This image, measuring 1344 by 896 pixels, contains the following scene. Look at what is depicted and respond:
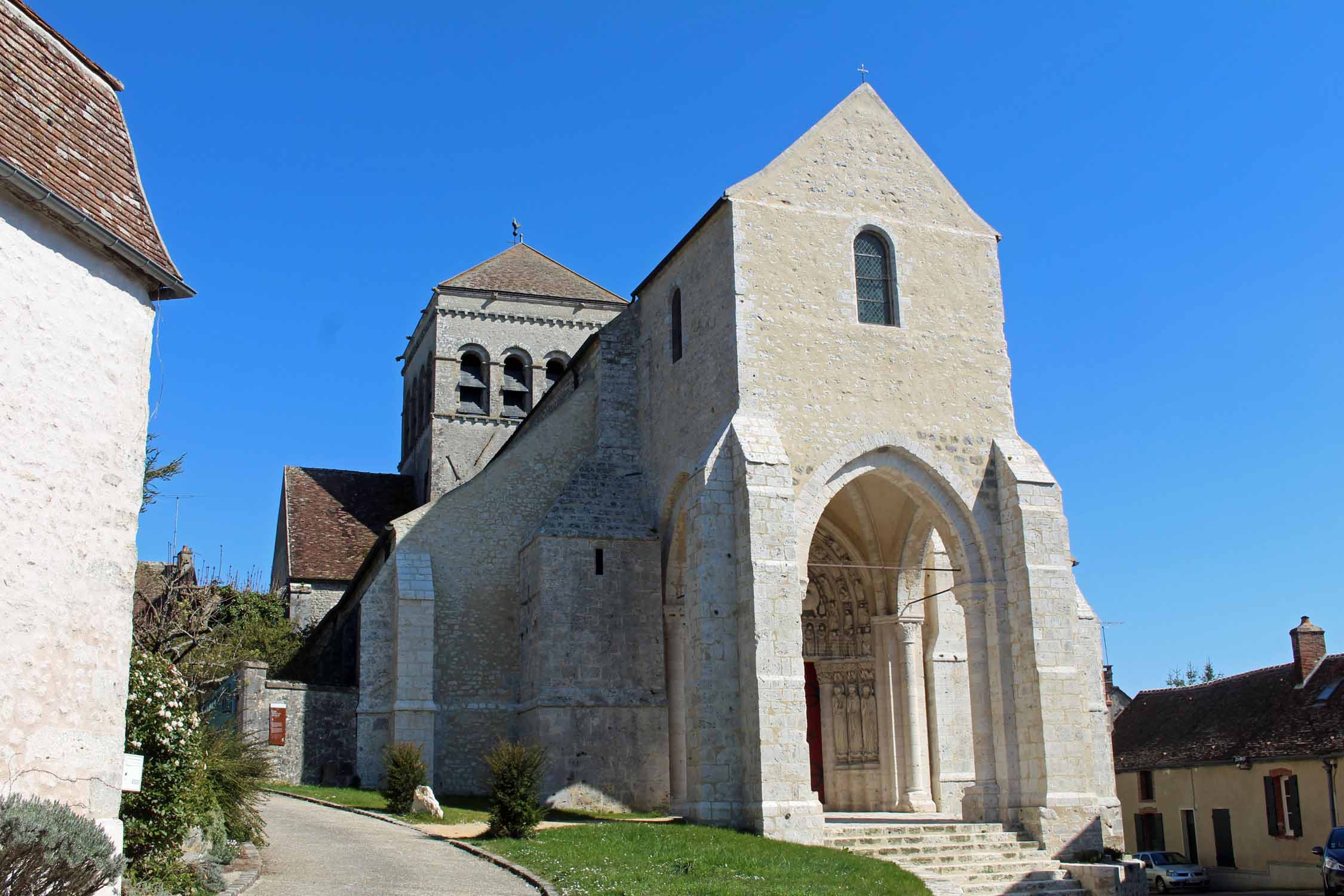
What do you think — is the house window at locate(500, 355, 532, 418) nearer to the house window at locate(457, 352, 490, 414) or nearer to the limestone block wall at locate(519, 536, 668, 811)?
the house window at locate(457, 352, 490, 414)

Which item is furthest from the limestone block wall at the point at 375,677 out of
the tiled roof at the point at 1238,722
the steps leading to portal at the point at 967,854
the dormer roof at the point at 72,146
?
the tiled roof at the point at 1238,722

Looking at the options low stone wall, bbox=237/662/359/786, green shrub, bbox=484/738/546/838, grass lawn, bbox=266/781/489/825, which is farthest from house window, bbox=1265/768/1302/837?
low stone wall, bbox=237/662/359/786

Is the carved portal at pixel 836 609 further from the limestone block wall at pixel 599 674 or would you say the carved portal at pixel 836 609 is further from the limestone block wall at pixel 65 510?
the limestone block wall at pixel 65 510

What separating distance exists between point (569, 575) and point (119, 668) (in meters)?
11.5

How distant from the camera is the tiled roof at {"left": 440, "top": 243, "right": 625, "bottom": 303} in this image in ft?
120

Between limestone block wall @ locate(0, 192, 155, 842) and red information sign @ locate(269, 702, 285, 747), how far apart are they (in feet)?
40.1

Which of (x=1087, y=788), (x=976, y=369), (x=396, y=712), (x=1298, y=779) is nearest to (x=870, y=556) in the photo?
(x=976, y=369)

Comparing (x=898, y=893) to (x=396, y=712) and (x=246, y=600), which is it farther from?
(x=246, y=600)

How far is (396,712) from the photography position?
836 inches

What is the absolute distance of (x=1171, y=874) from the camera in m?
24.8

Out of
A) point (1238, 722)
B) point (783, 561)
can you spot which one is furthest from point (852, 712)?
point (1238, 722)

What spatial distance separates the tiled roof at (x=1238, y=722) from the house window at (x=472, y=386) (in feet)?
66.0

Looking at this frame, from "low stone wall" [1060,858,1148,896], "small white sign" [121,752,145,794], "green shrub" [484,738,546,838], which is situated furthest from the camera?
"green shrub" [484,738,546,838]

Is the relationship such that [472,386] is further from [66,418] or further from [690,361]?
[66,418]
